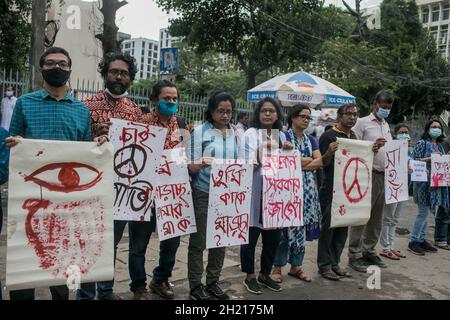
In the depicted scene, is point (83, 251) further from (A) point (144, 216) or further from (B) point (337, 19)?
(B) point (337, 19)

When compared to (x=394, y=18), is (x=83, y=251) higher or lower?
lower

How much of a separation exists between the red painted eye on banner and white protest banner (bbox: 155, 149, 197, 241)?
0.75 meters

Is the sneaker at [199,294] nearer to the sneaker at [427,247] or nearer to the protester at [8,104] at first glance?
the sneaker at [427,247]

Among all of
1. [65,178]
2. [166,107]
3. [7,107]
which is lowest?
[65,178]

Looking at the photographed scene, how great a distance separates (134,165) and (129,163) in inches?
1.6

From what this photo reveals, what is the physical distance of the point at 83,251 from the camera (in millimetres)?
2752

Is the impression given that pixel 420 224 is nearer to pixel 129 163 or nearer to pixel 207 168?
pixel 207 168

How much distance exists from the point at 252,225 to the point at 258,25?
58.1 feet

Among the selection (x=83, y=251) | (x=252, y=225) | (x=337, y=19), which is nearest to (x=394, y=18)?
(x=337, y=19)

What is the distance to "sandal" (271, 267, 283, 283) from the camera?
14.2 ft

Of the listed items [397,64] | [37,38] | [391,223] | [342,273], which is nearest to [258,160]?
[342,273]

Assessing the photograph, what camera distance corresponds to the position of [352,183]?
4.43m

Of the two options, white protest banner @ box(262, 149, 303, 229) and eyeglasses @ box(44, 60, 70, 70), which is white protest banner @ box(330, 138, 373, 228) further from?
eyeglasses @ box(44, 60, 70, 70)

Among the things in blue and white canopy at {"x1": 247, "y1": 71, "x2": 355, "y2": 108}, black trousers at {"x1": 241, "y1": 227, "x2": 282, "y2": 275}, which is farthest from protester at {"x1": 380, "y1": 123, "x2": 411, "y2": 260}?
blue and white canopy at {"x1": 247, "y1": 71, "x2": 355, "y2": 108}
